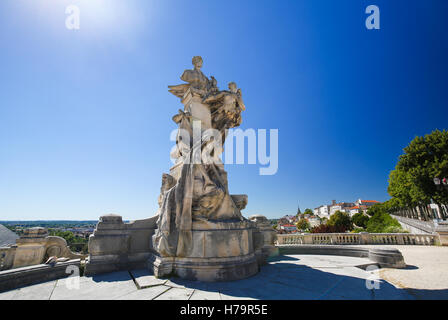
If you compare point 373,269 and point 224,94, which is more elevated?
point 224,94

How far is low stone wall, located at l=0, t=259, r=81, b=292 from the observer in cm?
383

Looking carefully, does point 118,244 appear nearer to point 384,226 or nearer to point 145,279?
point 145,279

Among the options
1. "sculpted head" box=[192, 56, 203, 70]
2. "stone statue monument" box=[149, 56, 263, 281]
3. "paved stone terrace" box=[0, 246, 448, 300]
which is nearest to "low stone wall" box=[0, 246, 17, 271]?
"paved stone terrace" box=[0, 246, 448, 300]

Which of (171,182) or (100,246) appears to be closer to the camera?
(100,246)

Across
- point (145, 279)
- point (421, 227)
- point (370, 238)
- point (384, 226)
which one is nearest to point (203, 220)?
point (145, 279)

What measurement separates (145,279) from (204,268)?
126cm

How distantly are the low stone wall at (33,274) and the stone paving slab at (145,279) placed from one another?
58.4 inches

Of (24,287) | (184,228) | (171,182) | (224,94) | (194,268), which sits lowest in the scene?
(24,287)
